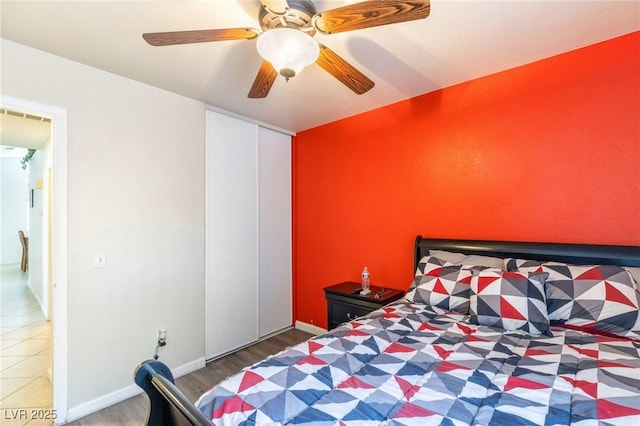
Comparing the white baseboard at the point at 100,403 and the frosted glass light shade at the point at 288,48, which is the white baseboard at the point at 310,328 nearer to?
the white baseboard at the point at 100,403

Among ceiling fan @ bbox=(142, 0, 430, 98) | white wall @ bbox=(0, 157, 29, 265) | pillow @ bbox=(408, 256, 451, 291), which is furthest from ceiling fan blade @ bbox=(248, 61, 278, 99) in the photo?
white wall @ bbox=(0, 157, 29, 265)

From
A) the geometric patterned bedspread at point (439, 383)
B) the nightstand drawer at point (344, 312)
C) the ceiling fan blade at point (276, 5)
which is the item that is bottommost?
the nightstand drawer at point (344, 312)

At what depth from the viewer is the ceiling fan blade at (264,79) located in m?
1.65

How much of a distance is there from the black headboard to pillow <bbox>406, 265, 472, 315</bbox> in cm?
31

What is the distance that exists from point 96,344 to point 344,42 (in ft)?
8.95

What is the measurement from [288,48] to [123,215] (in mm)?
1874

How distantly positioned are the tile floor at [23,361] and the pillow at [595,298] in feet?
10.9

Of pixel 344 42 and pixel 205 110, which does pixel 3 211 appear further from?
pixel 344 42

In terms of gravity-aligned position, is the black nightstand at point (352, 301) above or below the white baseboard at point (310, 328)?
above

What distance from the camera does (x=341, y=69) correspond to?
1651 millimetres

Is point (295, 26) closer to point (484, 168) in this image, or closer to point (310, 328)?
point (484, 168)

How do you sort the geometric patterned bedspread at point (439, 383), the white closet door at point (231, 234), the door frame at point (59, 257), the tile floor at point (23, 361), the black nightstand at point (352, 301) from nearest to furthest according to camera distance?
1. the geometric patterned bedspread at point (439, 383)
2. the door frame at point (59, 257)
3. the tile floor at point (23, 361)
4. the black nightstand at point (352, 301)
5. the white closet door at point (231, 234)

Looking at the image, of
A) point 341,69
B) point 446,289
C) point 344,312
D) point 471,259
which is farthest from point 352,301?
point 341,69

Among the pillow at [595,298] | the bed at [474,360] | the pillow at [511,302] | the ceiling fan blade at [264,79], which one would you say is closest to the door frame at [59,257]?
the ceiling fan blade at [264,79]
